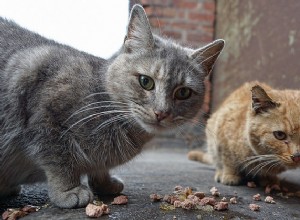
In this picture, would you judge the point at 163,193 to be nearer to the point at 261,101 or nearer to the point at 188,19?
the point at 261,101

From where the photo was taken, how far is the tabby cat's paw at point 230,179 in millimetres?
2350

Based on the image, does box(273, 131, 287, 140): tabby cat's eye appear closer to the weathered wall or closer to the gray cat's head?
the gray cat's head

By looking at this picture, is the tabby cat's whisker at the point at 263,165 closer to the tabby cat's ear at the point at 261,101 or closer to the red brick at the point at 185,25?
the tabby cat's ear at the point at 261,101

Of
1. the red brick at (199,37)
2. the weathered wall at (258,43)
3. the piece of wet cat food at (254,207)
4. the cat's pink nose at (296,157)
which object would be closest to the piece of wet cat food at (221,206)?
the piece of wet cat food at (254,207)

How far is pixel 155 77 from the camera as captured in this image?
1650mm

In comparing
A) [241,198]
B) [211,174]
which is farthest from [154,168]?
[241,198]

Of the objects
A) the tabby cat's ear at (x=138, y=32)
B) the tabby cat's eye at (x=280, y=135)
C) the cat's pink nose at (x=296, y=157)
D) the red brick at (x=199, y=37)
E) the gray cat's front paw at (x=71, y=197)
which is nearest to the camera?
the gray cat's front paw at (x=71, y=197)

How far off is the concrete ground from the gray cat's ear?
575 mm

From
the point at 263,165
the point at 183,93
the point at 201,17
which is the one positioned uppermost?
the point at 201,17

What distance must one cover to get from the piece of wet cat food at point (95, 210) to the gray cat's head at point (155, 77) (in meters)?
0.39

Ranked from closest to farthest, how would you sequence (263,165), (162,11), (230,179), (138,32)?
1. (138,32)
2. (263,165)
3. (230,179)
4. (162,11)

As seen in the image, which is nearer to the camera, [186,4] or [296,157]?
[296,157]

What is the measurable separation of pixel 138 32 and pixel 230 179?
1.12 metres

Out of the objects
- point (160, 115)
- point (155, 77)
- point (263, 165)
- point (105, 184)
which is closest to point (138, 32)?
point (155, 77)
